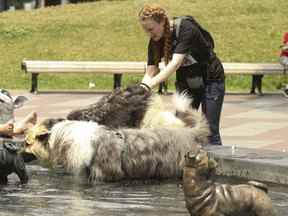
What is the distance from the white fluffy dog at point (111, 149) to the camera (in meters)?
7.73

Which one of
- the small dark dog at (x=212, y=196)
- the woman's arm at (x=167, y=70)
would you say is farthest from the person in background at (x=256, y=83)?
the small dark dog at (x=212, y=196)

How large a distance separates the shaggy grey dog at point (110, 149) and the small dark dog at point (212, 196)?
6.39ft

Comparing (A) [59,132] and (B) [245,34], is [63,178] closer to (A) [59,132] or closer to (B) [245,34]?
(A) [59,132]

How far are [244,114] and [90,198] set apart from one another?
7244mm

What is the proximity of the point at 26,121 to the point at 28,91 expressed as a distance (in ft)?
33.9

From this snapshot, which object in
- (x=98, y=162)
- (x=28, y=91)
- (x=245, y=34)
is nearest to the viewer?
(x=98, y=162)

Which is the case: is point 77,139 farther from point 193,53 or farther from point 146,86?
point 193,53

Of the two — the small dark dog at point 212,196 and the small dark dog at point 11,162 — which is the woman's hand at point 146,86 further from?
the small dark dog at point 212,196

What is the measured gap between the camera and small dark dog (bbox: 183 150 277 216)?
228 inches

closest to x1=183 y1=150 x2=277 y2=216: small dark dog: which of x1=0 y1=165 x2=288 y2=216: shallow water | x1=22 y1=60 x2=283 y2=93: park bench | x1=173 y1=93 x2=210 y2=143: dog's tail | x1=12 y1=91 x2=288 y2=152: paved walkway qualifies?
x1=0 y1=165 x2=288 y2=216: shallow water

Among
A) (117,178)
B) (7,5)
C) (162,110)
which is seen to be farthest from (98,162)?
(7,5)

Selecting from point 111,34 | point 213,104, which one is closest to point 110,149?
point 213,104

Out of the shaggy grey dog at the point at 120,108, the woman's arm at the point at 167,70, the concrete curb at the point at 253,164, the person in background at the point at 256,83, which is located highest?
the woman's arm at the point at 167,70

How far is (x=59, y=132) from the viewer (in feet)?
25.7
